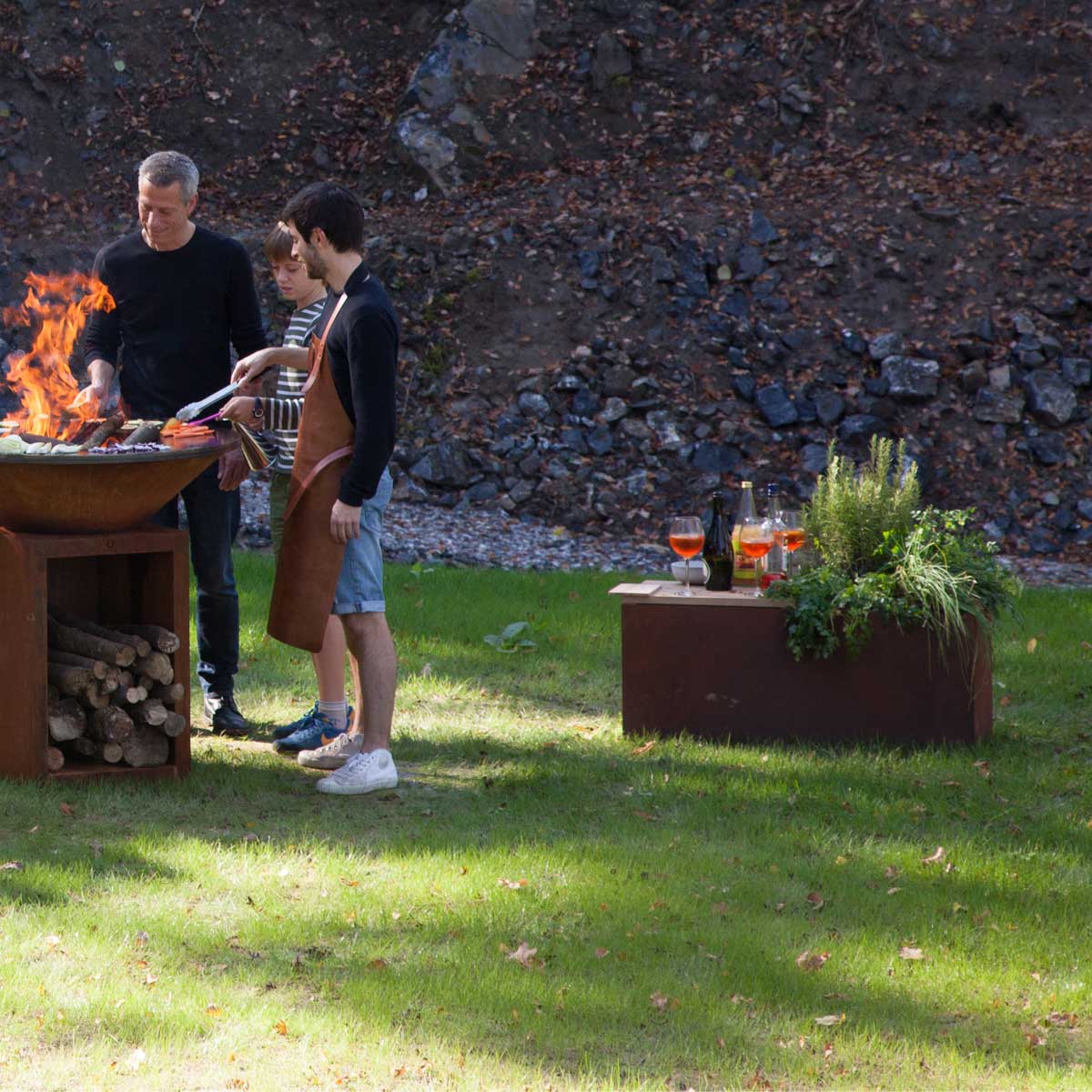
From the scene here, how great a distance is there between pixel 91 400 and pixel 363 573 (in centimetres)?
134

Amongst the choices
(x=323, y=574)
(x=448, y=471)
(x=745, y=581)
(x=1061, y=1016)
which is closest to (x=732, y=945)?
(x=1061, y=1016)

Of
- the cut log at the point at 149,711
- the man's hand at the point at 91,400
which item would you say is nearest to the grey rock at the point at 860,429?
the man's hand at the point at 91,400

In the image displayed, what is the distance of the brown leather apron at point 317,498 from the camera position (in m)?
5.02

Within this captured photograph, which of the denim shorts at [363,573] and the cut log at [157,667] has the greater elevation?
the denim shorts at [363,573]

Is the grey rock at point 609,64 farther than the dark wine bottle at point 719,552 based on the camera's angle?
Yes

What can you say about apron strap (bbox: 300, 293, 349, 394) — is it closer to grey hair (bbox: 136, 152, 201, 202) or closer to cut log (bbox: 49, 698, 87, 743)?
grey hair (bbox: 136, 152, 201, 202)

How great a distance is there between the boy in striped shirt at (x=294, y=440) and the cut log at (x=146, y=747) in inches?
20.2

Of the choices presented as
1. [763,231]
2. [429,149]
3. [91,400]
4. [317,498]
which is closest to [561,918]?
[317,498]

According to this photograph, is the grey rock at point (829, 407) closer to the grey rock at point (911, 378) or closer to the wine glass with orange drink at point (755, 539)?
the grey rock at point (911, 378)

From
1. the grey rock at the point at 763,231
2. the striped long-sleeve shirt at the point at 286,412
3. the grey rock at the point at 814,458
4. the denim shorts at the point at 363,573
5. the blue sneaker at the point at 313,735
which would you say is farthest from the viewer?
the grey rock at the point at 763,231

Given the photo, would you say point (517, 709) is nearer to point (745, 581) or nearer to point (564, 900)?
point (745, 581)

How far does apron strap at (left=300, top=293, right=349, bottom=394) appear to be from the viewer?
498cm

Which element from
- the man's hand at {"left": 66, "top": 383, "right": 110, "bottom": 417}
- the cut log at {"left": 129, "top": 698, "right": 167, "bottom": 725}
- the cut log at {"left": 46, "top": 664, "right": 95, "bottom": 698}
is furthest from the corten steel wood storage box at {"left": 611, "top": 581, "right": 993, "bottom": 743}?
the man's hand at {"left": 66, "top": 383, "right": 110, "bottom": 417}

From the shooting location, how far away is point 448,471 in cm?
1172
